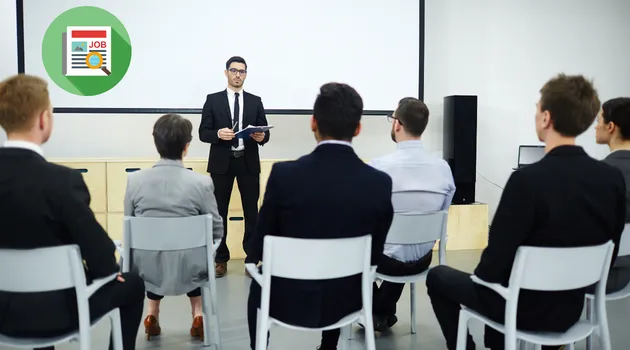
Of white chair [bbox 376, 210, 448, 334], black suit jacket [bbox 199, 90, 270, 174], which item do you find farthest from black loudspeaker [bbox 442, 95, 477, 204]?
white chair [bbox 376, 210, 448, 334]

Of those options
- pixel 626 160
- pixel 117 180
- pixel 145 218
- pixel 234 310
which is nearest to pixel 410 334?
pixel 234 310

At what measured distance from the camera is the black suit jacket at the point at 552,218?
1551 mm

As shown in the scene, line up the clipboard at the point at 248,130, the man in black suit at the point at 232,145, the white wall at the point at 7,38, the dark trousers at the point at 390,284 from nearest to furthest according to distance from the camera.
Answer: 1. the dark trousers at the point at 390,284
2. the clipboard at the point at 248,130
3. the man in black suit at the point at 232,145
4. the white wall at the point at 7,38

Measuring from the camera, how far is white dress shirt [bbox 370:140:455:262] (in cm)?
246

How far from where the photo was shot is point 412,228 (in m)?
2.28

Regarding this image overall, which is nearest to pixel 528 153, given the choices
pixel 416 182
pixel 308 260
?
pixel 416 182

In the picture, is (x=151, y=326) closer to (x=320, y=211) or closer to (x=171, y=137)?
(x=171, y=137)

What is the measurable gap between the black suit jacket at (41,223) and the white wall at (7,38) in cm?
394

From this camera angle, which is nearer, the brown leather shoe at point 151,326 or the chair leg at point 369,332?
the chair leg at point 369,332

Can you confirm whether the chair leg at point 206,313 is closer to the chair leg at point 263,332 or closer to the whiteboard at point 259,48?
the chair leg at point 263,332

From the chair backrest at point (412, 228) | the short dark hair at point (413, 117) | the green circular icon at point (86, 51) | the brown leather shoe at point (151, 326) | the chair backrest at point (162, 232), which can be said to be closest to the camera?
the chair backrest at point (162, 232)

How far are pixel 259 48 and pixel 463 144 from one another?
2.18m

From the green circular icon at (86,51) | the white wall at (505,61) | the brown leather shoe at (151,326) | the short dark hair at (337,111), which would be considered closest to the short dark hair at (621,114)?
the short dark hair at (337,111)

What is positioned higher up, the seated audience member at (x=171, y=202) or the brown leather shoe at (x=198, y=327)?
the seated audience member at (x=171, y=202)
